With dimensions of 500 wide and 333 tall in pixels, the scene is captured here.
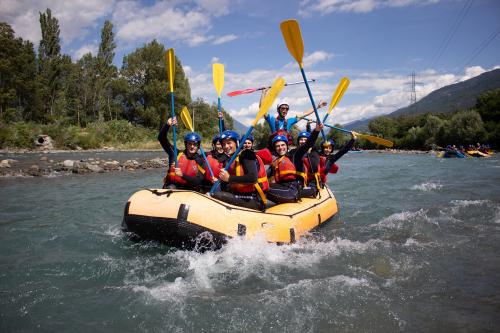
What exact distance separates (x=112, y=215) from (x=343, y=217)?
176 inches

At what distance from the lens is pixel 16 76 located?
105ft

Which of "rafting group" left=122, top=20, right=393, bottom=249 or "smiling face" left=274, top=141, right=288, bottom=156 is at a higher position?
"smiling face" left=274, top=141, right=288, bottom=156

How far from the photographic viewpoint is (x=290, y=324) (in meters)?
2.91

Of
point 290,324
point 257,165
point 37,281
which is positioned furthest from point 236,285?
point 37,281

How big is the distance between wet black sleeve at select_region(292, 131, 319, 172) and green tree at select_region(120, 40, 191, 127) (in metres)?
30.4

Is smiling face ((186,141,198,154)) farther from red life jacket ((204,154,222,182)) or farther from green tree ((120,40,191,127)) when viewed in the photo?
green tree ((120,40,191,127))

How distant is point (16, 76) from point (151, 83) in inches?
452

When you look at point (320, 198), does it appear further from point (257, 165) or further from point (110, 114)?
point (110, 114)

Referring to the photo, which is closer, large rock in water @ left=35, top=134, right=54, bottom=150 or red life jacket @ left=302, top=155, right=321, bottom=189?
red life jacket @ left=302, top=155, right=321, bottom=189

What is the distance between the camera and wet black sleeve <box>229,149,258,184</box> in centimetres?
450

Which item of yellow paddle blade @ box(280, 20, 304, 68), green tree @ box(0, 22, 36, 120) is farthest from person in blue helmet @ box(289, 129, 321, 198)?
green tree @ box(0, 22, 36, 120)

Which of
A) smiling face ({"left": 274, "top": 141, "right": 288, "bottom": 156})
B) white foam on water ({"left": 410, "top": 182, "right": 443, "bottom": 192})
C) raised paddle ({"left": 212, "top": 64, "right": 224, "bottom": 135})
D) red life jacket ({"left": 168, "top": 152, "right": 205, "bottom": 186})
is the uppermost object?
raised paddle ({"left": 212, "top": 64, "right": 224, "bottom": 135})

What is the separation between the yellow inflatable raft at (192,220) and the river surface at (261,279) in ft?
0.54

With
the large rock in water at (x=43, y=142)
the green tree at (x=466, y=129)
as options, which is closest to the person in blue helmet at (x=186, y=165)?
the large rock in water at (x=43, y=142)
